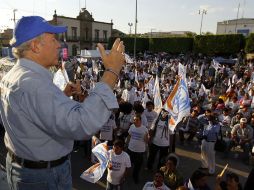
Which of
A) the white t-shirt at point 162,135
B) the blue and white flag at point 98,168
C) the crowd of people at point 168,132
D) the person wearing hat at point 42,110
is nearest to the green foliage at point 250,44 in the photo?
the crowd of people at point 168,132

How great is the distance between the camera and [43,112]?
4.40ft

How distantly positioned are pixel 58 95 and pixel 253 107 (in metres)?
11.1

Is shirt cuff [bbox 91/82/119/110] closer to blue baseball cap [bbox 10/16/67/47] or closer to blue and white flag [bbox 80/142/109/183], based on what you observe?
blue baseball cap [bbox 10/16/67/47]

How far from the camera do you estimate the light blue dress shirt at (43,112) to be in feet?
4.33

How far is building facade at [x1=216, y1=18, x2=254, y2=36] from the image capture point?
74.6 meters

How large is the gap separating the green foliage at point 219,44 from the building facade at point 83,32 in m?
24.9

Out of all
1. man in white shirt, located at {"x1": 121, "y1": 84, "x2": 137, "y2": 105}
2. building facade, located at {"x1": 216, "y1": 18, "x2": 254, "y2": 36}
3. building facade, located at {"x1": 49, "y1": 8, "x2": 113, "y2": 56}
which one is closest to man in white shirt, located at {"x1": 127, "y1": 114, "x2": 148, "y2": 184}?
man in white shirt, located at {"x1": 121, "y1": 84, "x2": 137, "y2": 105}

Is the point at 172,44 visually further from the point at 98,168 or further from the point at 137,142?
the point at 98,168

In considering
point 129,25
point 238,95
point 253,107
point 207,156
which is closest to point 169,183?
point 207,156

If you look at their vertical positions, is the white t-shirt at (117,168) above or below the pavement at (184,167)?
above

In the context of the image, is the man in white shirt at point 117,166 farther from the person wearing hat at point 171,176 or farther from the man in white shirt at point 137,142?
the man in white shirt at point 137,142

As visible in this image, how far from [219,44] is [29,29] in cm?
4064

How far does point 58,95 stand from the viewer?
1.37 m

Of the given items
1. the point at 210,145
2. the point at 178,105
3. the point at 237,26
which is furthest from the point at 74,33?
the point at 178,105
